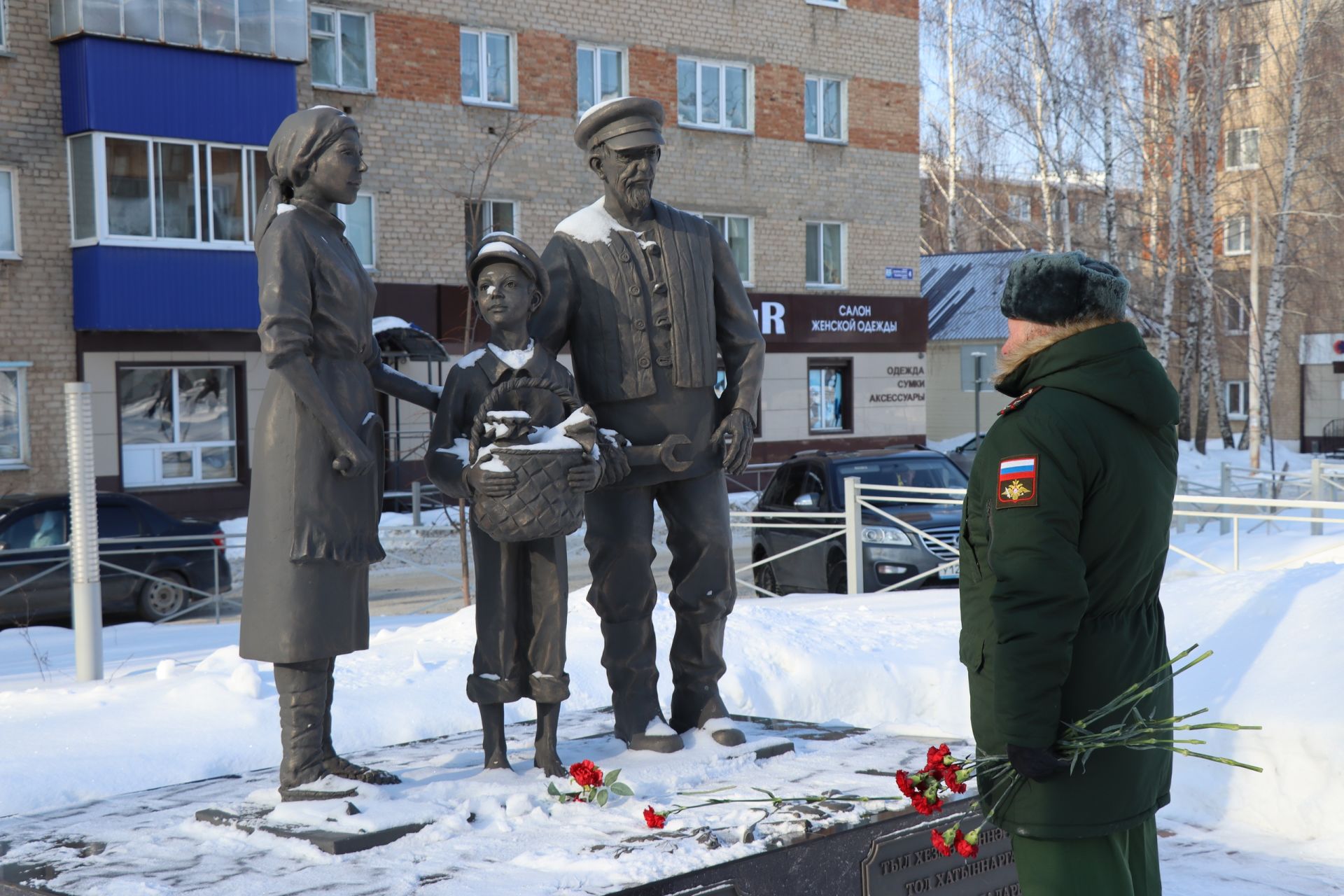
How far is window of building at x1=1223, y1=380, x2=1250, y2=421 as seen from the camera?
39531 millimetres

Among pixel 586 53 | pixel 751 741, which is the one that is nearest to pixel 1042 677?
pixel 751 741

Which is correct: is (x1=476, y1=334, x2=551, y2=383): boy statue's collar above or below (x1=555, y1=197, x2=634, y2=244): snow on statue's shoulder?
below

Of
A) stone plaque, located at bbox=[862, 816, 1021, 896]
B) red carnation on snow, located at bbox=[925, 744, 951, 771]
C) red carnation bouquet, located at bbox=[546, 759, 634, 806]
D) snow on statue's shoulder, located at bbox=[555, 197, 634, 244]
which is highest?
snow on statue's shoulder, located at bbox=[555, 197, 634, 244]

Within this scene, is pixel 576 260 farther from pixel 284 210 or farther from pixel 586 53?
pixel 586 53

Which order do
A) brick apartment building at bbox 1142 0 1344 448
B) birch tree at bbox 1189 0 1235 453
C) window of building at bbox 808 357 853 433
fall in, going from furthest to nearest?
window of building at bbox 808 357 853 433 → brick apartment building at bbox 1142 0 1344 448 → birch tree at bbox 1189 0 1235 453

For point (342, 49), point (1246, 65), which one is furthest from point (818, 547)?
point (1246, 65)

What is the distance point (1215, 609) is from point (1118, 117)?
817 inches

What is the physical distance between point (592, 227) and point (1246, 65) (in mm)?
25479

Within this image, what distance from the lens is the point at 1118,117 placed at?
2647 centimetres

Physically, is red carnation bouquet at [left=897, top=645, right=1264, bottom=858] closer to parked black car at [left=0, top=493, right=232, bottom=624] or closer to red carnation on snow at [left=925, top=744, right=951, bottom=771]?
red carnation on snow at [left=925, top=744, right=951, bottom=771]

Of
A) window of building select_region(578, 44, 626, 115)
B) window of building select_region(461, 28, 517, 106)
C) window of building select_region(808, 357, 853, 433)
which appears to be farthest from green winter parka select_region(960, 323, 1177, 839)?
window of building select_region(808, 357, 853, 433)

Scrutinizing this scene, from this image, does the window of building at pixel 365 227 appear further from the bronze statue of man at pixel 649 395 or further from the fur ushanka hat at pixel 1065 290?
the fur ushanka hat at pixel 1065 290

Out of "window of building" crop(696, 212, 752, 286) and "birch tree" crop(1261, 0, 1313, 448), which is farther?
"window of building" crop(696, 212, 752, 286)

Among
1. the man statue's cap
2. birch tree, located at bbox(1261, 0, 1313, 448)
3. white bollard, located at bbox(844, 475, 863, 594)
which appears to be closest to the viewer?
the man statue's cap
